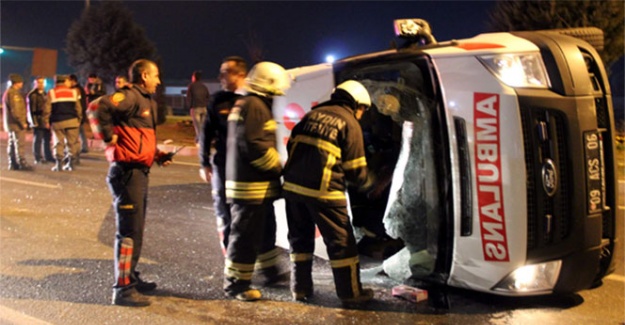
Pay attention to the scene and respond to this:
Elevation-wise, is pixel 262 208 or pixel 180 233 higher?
pixel 262 208

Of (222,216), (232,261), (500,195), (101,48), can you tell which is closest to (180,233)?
(222,216)

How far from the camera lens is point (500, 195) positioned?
3.54 m

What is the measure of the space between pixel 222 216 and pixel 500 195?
7.14 feet

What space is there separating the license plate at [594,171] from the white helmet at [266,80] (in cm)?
199

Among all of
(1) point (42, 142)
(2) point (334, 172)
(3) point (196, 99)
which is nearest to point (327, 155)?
(2) point (334, 172)

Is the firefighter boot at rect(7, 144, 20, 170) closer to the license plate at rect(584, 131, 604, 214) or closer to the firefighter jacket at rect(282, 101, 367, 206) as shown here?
the firefighter jacket at rect(282, 101, 367, 206)

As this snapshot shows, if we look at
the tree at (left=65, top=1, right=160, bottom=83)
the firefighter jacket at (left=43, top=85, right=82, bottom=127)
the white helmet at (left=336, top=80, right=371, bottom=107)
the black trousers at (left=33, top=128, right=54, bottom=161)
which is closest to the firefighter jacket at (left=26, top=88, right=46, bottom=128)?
the firefighter jacket at (left=43, top=85, right=82, bottom=127)

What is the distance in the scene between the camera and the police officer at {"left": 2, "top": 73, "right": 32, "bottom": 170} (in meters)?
10.1

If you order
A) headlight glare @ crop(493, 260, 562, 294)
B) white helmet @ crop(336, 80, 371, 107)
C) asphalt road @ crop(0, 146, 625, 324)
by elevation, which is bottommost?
asphalt road @ crop(0, 146, 625, 324)

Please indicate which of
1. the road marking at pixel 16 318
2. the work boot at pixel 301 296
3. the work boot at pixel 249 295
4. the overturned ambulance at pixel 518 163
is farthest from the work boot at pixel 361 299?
the road marking at pixel 16 318

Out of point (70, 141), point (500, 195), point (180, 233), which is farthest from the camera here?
point (70, 141)

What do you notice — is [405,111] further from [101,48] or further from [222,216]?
[101,48]

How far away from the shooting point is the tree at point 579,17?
12.7 m

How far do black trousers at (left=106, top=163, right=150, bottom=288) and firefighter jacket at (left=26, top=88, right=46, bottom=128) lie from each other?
6.99m
